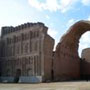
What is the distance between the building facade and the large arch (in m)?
3.35

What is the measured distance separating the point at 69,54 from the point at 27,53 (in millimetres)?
11137

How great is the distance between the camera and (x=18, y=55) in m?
44.4

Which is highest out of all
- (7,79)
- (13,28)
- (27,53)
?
(13,28)

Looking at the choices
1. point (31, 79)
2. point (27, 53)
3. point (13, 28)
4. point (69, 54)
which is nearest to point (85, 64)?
point (69, 54)

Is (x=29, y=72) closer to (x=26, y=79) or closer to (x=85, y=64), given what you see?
(x=26, y=79)

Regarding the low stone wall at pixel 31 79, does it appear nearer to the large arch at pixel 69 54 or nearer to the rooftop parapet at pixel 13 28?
the large arch at pixel 69 54

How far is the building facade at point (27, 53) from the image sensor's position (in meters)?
39.9

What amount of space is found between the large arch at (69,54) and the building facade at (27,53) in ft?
11.0

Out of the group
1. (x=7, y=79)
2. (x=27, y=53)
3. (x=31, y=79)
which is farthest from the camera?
(x=7, y=79)

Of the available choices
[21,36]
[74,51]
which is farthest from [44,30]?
[74,51]

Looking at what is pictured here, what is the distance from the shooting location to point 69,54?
1934 inches

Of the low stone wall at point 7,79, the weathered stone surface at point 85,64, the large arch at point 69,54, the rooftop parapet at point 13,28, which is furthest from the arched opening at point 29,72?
the weathered stone surface at point 85,64

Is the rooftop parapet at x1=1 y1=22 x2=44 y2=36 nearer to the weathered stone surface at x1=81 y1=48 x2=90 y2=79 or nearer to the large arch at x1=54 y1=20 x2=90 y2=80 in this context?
the large arch at x1=54 y1=20 x2=90 y2=80

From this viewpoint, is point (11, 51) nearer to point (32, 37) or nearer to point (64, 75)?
point (32, 37)
